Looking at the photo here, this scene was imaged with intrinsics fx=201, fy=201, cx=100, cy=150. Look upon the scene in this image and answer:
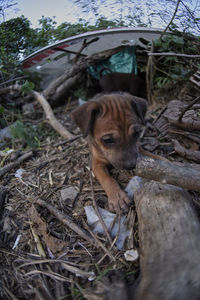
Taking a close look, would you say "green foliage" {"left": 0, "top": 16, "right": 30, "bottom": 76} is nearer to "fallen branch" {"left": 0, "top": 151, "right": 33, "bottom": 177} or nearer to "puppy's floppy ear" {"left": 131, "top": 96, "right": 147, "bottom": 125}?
"fallen branch" {"left": 0, "top": 151, "right": 33, "bottom": 177}

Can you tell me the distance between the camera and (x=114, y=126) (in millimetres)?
2984

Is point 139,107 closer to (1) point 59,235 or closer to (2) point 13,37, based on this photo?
(1) point 59,235

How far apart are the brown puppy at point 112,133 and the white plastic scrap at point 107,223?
5.2 inches

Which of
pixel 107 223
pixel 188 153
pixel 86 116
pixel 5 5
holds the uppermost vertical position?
pixel 5 5

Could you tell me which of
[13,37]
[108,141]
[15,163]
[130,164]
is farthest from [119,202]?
[13,37]

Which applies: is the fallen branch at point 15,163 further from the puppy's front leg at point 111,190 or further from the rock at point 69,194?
the puppy's front leg at point 111,190

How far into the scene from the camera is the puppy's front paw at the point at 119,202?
255 cm

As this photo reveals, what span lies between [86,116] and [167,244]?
2179 millimetres

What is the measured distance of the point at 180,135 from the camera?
11.4ft

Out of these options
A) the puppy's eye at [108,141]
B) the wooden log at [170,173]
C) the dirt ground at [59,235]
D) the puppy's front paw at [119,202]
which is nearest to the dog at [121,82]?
the dirt ground at [59,235]

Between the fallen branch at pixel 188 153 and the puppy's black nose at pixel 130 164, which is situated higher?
the puppy's black nose at pixel 130 164

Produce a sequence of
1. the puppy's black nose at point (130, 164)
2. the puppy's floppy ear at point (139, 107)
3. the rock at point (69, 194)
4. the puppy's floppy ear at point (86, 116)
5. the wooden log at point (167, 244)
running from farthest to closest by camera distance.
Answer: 1. the puppy's floppy ear at point (139, 107)
2. the puppy's floppy ear at point (86, 116)
3. the rock at point (69, 194)
4. the puppy's black nose at point (130, 164)
5. the wooden log at point (167, 244)

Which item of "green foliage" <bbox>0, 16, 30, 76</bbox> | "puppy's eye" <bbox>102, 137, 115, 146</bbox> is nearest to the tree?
"green foliage" <bbox>0, 16, 30, 76</bbox>

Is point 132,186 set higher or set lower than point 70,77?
lower
